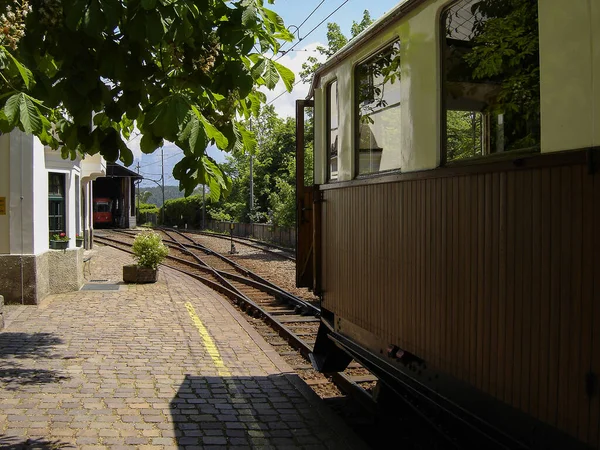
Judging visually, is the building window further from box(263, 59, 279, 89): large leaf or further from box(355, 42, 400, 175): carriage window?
box(263, 59, 279, 89): large leaf

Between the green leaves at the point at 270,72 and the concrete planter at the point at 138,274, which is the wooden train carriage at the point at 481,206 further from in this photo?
the concrete planter at the point at 138,274

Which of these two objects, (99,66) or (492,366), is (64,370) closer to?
(99,66)

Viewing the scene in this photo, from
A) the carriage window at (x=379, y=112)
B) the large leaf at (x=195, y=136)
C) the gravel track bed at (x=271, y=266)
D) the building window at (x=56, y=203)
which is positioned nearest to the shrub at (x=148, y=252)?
the building window at (x=56, y=203)

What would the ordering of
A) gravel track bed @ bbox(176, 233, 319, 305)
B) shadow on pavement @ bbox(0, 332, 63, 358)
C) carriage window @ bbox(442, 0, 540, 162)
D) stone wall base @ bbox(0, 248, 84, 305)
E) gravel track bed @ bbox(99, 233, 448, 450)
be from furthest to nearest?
gravel track bed @ bbox(176, 233, 319, 305) < stone wall base @ bbox(0, 248, 84, 305) < shadow on pavement @ bbox(0, 332, 63, 358) < gravel track bed @ bbox(99, 233, 448, 450) < carriage window @ bbox(442, 0, 540, 162)

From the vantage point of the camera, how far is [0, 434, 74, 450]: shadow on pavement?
470 cm

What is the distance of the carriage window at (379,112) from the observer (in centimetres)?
469

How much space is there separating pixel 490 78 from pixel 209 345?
6.17 m

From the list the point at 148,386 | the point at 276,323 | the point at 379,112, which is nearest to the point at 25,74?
the point at 379,112

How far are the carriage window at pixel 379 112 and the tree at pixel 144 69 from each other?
3.09 ft

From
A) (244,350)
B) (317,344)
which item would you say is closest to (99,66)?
(317,344)

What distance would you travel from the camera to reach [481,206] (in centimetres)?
345

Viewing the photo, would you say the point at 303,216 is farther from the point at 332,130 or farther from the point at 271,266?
the point at 271,266

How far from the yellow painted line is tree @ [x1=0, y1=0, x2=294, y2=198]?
3750 millimetres

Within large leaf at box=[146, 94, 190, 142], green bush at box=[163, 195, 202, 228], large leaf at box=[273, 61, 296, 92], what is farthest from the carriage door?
green bush at box=[163, 195, 202, 228]
